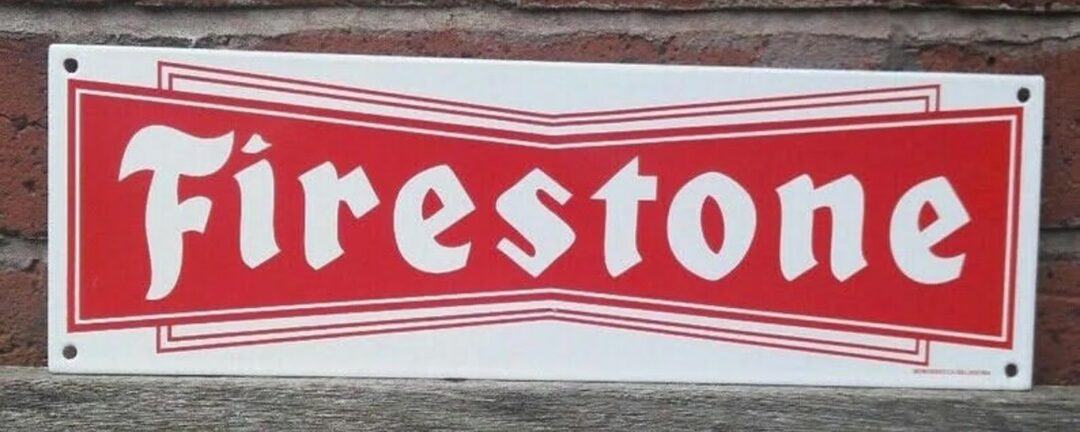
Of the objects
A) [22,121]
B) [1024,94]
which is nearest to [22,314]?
[22,121]

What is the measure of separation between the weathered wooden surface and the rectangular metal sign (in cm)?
1

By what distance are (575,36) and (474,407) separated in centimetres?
21

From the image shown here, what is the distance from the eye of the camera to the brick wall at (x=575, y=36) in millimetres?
516

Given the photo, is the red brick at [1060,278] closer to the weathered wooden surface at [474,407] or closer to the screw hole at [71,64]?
the weathered wooden surface at [474,407]

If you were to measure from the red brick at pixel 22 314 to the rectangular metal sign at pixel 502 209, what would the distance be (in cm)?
2

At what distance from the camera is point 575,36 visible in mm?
519

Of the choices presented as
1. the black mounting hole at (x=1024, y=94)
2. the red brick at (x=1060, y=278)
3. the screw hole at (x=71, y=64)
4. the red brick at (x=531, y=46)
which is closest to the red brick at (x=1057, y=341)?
the red brick at (x=1060, y=278)

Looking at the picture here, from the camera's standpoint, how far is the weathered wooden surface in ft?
1.67

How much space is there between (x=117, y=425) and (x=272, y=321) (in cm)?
10

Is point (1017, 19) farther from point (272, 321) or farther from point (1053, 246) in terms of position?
point (272, 321)

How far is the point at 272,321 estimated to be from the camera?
508mm

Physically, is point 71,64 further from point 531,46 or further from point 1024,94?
point 1024,94

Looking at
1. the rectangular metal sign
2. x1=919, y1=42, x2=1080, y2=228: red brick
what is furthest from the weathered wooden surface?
x1=919, y1=42, x2=1080, y2=228: red brick

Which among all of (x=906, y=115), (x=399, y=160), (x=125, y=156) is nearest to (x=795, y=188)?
(x=906, y=115)
